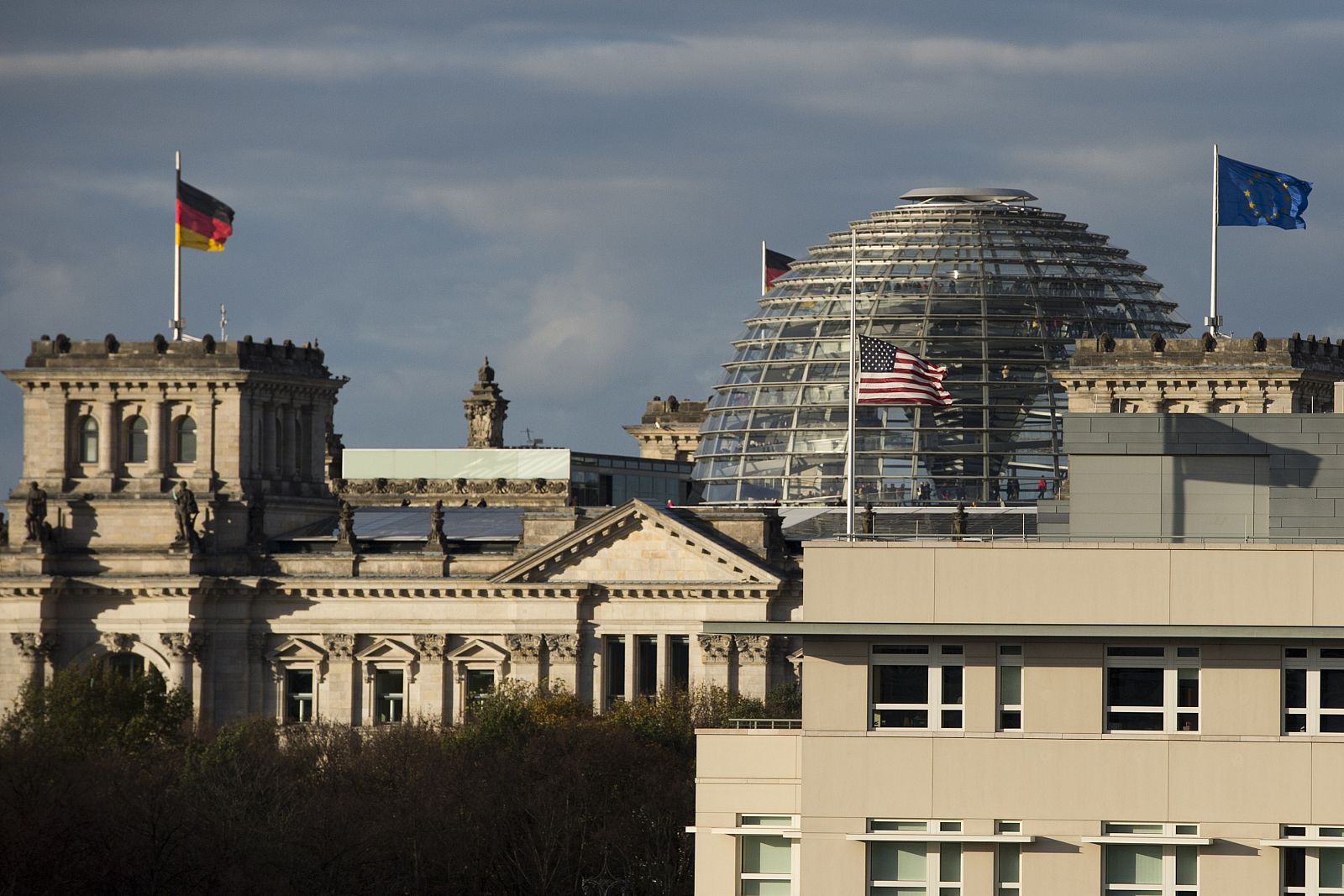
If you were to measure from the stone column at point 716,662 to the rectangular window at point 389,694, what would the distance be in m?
14.1

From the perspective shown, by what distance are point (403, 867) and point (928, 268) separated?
95.1m

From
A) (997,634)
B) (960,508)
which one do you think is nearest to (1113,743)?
(997,634)

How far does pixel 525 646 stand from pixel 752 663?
10.7m

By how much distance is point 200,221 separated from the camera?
160000 millimetres

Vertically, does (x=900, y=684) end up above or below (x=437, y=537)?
below

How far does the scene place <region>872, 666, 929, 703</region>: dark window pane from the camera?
72.5 metres

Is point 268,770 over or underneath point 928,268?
underneath

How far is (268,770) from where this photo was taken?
123 m

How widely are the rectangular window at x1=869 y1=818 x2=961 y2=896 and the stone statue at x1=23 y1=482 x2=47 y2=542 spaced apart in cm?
9441

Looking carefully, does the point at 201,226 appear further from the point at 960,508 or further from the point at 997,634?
the point at 997,634

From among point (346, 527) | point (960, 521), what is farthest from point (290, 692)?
point (960, 521)

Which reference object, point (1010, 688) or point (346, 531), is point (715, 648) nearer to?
point (346, 531)

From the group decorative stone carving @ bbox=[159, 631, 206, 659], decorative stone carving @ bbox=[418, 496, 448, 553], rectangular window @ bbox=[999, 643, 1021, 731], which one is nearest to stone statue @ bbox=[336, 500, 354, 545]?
decorative stone carving @ bbox=[418, 496, 448, 553]

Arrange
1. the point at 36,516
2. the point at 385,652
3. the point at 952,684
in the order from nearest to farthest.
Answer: the point at 952,684 → the point at 36,516 → the point at 385,652
